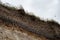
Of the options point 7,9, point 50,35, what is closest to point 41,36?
point 50,35

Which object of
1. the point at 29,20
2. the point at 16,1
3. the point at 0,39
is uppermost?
the point at 16,1

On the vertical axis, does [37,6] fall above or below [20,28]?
above

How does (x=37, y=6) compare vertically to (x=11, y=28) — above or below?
above

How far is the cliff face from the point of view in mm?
2064

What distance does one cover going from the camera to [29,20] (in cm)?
212

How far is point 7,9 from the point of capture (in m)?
2.18

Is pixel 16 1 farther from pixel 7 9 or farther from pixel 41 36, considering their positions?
pixel 41 36

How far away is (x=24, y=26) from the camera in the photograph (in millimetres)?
2109

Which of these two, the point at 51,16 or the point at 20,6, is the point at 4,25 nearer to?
the point at 20,6

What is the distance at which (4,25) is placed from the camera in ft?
7.07

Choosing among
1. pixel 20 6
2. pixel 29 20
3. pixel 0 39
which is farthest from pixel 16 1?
pixel 0 39

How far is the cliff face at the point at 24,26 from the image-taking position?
2064 mm

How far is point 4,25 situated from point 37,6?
0.32 m

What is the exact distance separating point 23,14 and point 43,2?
19 centimetres
